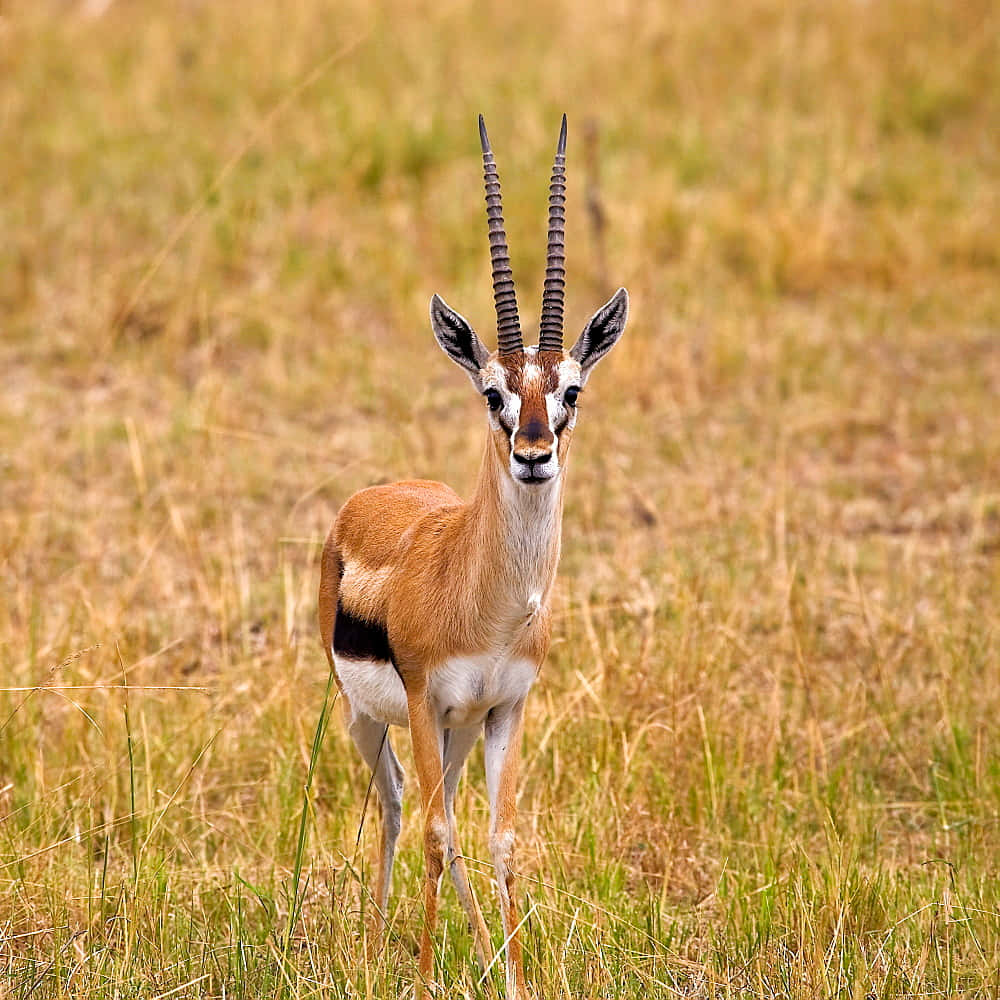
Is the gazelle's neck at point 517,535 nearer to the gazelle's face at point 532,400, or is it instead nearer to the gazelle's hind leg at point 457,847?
the gazelle's face at point 532,400

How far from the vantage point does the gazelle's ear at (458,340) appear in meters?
4.19

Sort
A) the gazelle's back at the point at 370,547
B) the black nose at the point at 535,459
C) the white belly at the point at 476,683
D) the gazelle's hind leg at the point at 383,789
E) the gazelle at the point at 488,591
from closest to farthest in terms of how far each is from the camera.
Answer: the black nose at the point at 535,459, the gazelle at the point at 488,591, the white belly at the point at 476,683, the gazelle's back at the point at 370,547, the gazelle's hind leg at the point at 383,789

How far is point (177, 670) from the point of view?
6.36 meters

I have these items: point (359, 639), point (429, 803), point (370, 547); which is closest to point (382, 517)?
point (370, 547)

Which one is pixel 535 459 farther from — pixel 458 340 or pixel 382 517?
pixel 382 517

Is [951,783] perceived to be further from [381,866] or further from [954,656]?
[381,866]

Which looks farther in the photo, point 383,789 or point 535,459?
point 383,789

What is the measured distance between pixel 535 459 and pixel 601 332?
74cm

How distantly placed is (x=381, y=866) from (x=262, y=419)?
484 centimetres

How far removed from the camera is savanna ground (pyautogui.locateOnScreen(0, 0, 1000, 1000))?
179 inches

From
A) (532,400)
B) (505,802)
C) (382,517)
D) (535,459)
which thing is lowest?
(505,802)

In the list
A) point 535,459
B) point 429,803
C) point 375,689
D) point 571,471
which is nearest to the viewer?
point 535,459

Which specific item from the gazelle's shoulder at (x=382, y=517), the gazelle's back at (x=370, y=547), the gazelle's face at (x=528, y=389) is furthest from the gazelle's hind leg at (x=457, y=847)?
the gazelle's face at (x=528, y=389)

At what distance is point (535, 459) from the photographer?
12.1 ft
